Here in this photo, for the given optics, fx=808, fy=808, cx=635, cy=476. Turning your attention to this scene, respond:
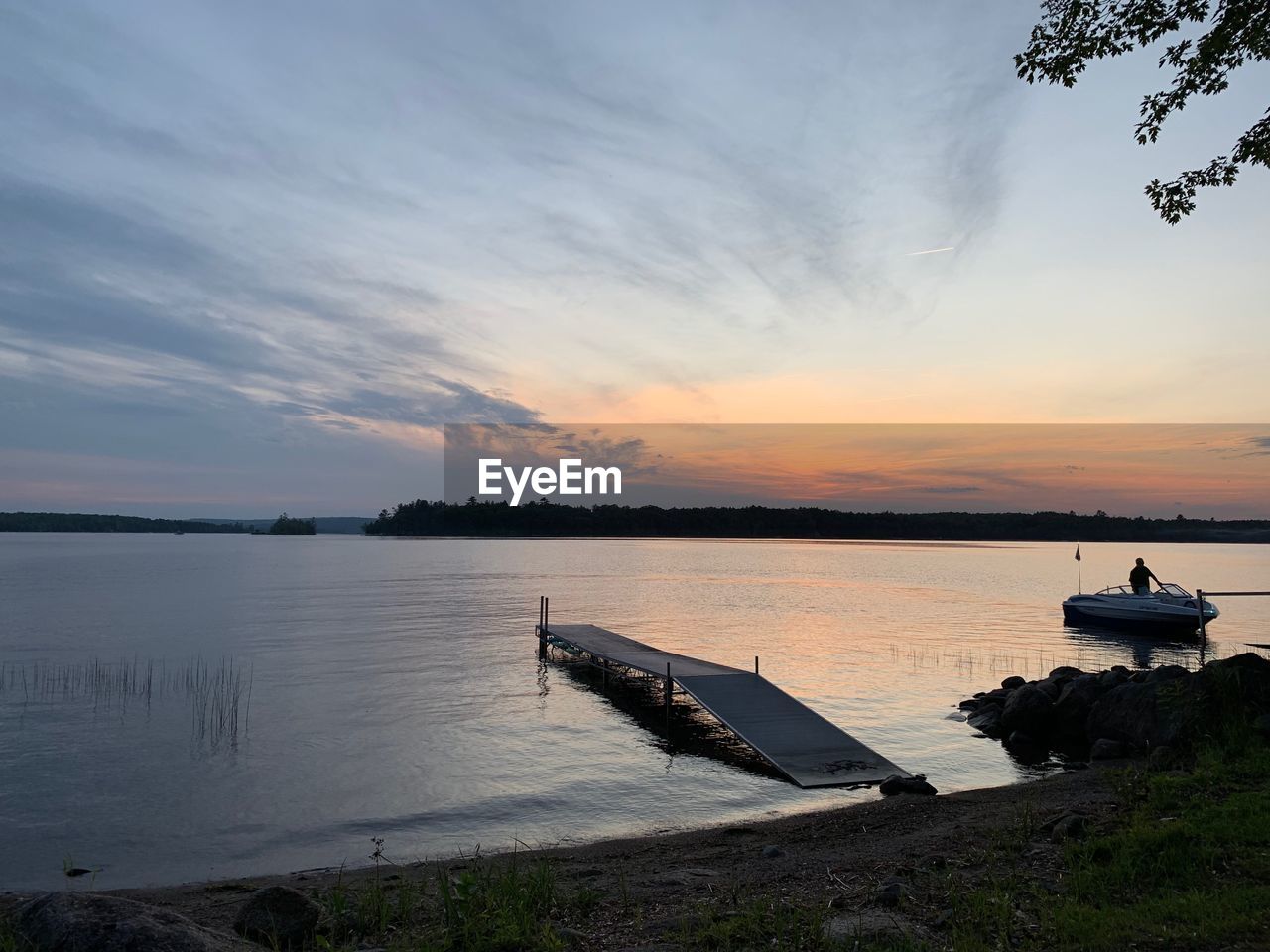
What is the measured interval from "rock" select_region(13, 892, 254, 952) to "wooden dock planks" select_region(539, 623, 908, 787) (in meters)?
12.7

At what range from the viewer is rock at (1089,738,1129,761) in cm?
1833

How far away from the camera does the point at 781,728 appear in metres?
20.1

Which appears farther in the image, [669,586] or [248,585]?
[669,586]

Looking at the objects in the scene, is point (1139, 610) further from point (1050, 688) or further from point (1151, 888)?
point (1151, 888)

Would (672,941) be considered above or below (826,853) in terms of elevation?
above

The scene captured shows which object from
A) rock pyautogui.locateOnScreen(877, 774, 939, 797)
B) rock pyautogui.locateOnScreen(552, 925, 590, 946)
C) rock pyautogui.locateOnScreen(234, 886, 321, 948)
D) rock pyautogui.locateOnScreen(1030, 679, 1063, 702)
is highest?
rock pyautogui.locateOnScreen(552, 925, 590, 946)

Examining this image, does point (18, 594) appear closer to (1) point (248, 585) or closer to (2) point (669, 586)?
(1) point (248, 585)

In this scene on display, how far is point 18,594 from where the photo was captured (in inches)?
2512

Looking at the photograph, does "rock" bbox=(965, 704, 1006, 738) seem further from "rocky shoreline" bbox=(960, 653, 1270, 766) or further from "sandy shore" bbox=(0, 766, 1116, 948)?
"sandy shore" bbox=(0, 766, 1116, 948)

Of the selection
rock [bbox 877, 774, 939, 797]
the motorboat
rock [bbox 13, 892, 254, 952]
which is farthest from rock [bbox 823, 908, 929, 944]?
the motorboat

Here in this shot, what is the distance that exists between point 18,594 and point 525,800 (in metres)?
66.1

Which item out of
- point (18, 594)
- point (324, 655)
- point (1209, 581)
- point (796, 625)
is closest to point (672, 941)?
point (324, 655)

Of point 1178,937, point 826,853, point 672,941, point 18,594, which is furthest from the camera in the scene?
point 18,594

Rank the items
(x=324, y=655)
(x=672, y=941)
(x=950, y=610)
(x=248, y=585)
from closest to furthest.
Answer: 1. (x=672, y=941)
2. (x=324, y=655)
3. (x=950, y=610)
4. (x=248, y=585)
